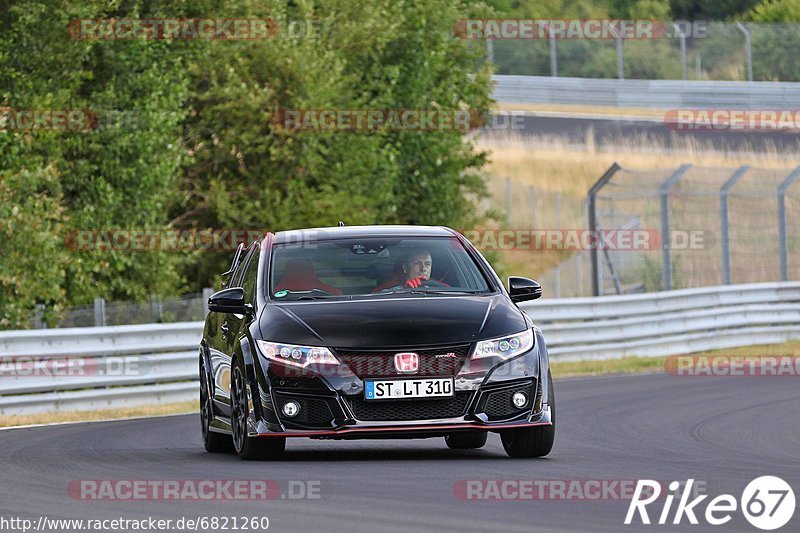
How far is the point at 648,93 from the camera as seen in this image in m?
57.8

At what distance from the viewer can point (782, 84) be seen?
54.6 m

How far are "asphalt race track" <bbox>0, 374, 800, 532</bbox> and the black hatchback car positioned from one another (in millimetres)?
234

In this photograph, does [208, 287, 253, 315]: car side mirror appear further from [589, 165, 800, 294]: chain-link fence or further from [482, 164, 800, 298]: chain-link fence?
[589, 165, 800, 294]: chain-link fence

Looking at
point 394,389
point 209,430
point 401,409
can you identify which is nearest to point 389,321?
point 394,389

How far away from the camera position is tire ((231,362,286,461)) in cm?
1069

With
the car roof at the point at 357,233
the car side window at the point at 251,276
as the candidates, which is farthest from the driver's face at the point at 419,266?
the car side window at the point at 251,276

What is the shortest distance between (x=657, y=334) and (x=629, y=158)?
1259 inches

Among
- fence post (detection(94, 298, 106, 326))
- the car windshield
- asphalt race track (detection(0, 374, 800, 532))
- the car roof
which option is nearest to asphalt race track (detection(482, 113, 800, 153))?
fence post (detection(94, 298, 106, 326))

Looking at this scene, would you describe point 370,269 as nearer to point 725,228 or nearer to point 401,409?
point 401,409

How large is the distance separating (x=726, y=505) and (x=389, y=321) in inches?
→ 115

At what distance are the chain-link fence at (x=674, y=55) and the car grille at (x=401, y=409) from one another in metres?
43.9

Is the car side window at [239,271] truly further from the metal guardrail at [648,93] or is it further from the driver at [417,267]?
the metal guardrail at [648,93]

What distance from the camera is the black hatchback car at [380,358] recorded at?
1025cm

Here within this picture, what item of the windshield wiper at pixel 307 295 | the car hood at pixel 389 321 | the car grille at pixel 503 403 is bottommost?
the car grille at pixel 503 403
